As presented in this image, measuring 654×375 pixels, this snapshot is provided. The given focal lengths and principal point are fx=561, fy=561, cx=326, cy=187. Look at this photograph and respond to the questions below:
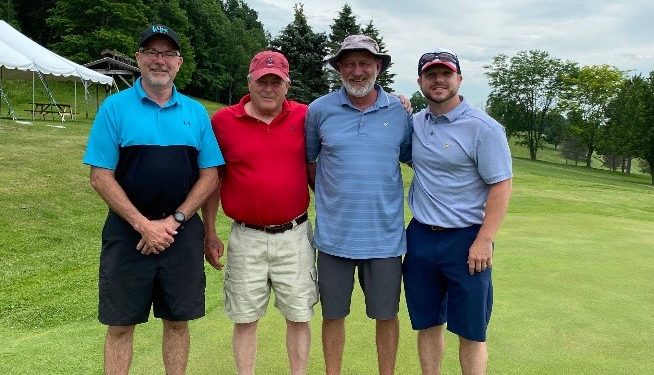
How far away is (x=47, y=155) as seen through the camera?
11.4 meters

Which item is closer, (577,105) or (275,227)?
(275,227)

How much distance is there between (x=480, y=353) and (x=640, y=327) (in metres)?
1.69

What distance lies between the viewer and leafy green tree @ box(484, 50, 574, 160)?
160 ft

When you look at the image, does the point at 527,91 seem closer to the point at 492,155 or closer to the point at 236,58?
the point at 236,58

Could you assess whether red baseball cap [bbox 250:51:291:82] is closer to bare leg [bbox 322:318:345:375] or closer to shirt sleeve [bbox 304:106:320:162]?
shirt sleeve [bbox 304:106:320:162]

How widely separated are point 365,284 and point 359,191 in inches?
22.4

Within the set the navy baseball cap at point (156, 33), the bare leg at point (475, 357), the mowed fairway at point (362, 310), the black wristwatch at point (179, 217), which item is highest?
the navy baseball cap at point (156, 33)

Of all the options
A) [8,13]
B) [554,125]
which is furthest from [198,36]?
[554,125]

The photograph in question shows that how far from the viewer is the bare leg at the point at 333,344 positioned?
3205mm

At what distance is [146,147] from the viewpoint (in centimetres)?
275

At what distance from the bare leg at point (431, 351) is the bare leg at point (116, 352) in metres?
1.61

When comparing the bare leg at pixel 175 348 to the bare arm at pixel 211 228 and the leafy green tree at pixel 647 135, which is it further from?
the leafy green tree at pixel 647 135

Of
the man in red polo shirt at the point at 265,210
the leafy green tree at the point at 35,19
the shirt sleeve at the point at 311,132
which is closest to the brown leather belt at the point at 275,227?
the man in red polo shirt at the point at 265,210

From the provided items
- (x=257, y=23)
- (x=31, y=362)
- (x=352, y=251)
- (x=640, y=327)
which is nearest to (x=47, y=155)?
(x=31, y=362)
